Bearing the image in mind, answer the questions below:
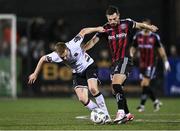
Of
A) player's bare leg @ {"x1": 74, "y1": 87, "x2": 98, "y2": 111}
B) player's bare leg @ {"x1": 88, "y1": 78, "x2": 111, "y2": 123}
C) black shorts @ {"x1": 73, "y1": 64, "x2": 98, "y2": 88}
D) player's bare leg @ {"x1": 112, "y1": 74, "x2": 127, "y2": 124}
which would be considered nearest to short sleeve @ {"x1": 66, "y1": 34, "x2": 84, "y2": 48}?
black shorts @ {"x1": 73, "y1": 64, "x2": 98, "y2": 88}

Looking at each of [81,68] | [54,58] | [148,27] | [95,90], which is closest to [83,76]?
[81,68]

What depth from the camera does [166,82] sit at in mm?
26266

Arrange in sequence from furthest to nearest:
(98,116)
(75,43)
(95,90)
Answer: (95,90) < (75,43) < (98,116)

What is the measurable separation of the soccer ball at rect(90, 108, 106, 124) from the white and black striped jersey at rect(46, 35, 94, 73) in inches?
36.0

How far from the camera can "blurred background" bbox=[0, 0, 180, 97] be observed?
2645cm

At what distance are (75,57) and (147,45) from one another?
20.0 feet

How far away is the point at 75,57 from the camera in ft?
43.6

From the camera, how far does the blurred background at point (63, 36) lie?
86.8ft

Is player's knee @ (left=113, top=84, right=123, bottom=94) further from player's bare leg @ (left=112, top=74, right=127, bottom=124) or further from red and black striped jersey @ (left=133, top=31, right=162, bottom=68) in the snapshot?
red and black striped jersey @ (left=133, top=31, right=162, bottom=68)

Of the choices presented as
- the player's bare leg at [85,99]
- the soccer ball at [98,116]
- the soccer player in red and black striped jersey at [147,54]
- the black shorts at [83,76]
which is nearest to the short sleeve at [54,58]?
the black shorts at [83,76]

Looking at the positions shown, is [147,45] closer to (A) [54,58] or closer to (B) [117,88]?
→ (B) [117,88]

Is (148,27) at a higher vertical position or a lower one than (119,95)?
higher

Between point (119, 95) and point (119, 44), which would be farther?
point (119, 44)

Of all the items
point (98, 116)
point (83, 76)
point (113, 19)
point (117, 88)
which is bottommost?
point (98, 116)
